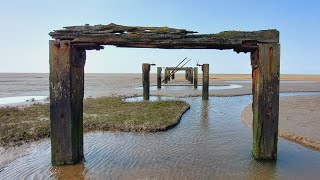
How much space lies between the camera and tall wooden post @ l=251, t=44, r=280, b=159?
7371 mm

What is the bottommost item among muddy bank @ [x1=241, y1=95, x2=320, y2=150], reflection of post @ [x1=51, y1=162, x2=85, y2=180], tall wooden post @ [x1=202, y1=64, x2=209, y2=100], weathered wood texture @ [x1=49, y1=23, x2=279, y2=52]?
reflection of post @ [x1=51, y1=162, x2=85, y2=180]

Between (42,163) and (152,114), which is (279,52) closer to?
(42,163)

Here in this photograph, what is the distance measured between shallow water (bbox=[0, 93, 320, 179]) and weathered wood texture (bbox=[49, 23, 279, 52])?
2611 mm

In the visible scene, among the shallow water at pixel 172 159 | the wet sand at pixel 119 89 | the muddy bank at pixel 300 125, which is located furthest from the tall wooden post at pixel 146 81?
the shallow water at pixel 172 159

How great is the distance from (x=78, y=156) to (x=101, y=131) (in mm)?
3730

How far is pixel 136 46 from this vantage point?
752 centimetres

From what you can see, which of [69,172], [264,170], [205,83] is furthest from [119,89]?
[264,170]

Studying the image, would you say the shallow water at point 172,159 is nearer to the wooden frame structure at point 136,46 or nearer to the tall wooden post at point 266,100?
the tall wooden post at point 266,100

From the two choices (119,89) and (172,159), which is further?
(119,89)

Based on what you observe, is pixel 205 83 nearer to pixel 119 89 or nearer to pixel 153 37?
pixel 119 89

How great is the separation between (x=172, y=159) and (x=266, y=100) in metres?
2.50

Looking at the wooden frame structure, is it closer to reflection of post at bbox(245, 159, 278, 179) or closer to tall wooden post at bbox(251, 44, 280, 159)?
tall wooden post at bbox(251, 44, 280, 159)

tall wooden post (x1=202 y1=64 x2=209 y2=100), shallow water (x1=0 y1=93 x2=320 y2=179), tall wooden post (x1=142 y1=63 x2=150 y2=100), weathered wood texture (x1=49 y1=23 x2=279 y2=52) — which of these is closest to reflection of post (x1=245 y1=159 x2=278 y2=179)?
shallow water (x1=0 y1=93 x2=320 y2=179)

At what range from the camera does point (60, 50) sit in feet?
23.7
